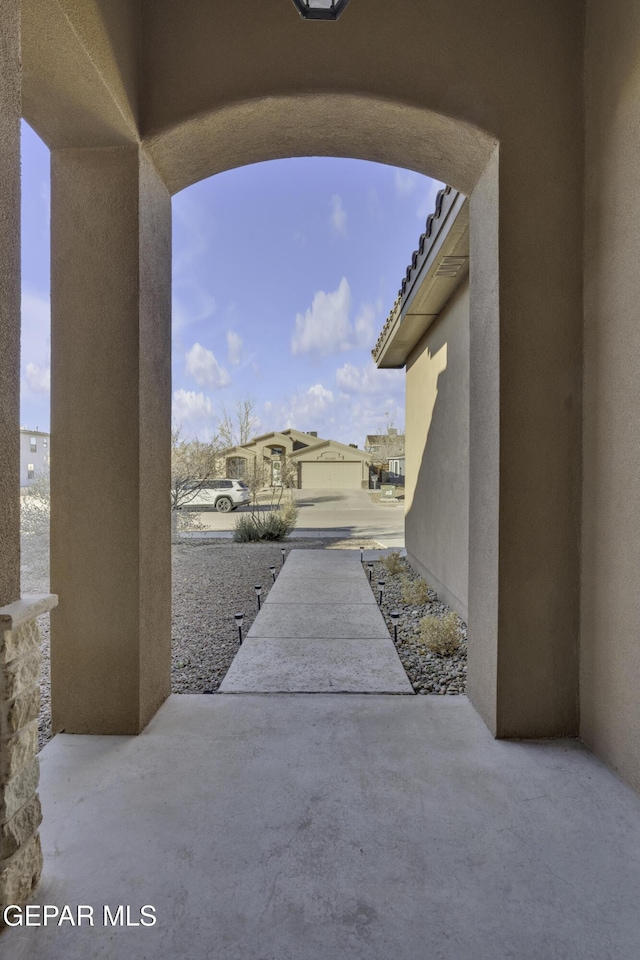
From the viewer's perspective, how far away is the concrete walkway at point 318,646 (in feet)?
10.9

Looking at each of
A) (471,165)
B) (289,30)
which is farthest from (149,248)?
(471,165)

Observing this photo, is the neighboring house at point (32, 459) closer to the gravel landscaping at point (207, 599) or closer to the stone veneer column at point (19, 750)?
the gravel landscaping at point (207, 599)

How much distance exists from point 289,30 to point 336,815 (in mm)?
3902

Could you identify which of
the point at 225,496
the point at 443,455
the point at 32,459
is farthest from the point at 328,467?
the point at 443,455

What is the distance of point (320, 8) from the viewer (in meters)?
1.90

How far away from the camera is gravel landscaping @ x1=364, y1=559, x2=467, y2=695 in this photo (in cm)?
357

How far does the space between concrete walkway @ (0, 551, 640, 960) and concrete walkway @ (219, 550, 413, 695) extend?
450mm

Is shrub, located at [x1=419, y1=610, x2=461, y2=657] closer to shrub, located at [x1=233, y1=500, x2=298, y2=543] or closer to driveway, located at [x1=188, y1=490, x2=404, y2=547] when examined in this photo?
driveway, located at [x1=188, y1=490, x2=404, y2=547]

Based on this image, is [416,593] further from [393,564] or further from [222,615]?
[222,615]

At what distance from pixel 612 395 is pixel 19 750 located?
2.84 meters

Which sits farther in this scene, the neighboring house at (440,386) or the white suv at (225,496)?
the white suv at (225,496)

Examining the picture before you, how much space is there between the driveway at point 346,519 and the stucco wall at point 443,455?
3588mm

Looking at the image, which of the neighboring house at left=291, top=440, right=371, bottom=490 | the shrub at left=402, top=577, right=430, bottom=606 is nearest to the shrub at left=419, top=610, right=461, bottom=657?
the shrub at left=402, top=577, right=430, bottom=606

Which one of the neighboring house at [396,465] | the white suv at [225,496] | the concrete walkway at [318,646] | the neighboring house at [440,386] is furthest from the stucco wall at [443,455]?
the neighboring house at [396,465]
